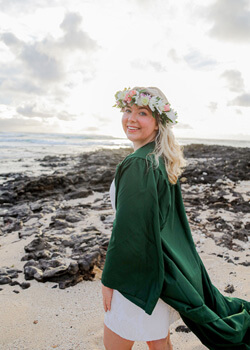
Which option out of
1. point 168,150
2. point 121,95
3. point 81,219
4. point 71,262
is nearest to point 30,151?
point 81,219

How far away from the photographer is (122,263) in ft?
6.17

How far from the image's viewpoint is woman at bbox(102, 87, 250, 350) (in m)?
1.84

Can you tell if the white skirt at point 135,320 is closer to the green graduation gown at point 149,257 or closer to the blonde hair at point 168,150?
the green graduation gown at point 149,257

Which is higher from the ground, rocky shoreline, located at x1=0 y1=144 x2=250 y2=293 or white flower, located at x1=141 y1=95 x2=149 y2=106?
white flower, located at x1=141 y1=95 x2=149 y2=106

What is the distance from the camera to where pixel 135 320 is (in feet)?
6.28

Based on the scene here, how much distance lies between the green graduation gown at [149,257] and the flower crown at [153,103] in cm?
41

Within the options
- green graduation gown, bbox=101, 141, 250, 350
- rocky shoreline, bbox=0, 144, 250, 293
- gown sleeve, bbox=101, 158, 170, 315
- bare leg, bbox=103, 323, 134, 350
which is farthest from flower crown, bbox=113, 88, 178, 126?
rocky shoreline, bbox=0, 144, 250, 293

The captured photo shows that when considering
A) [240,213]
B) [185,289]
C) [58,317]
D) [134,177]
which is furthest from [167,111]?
[240,213]

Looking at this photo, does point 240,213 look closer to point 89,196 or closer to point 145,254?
point 89,196

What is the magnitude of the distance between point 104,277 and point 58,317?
1.68 m

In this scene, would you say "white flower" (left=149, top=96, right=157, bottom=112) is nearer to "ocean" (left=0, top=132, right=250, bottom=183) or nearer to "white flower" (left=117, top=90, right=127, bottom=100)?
"white flower" (left=117, top=90, right=127, bottom=100)

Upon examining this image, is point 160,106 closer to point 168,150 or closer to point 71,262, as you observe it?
point 168,150

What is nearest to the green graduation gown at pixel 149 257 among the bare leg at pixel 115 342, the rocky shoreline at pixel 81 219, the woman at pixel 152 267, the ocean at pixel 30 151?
the woman at pixel 152 267

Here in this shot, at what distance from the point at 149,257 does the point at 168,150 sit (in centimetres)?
83
